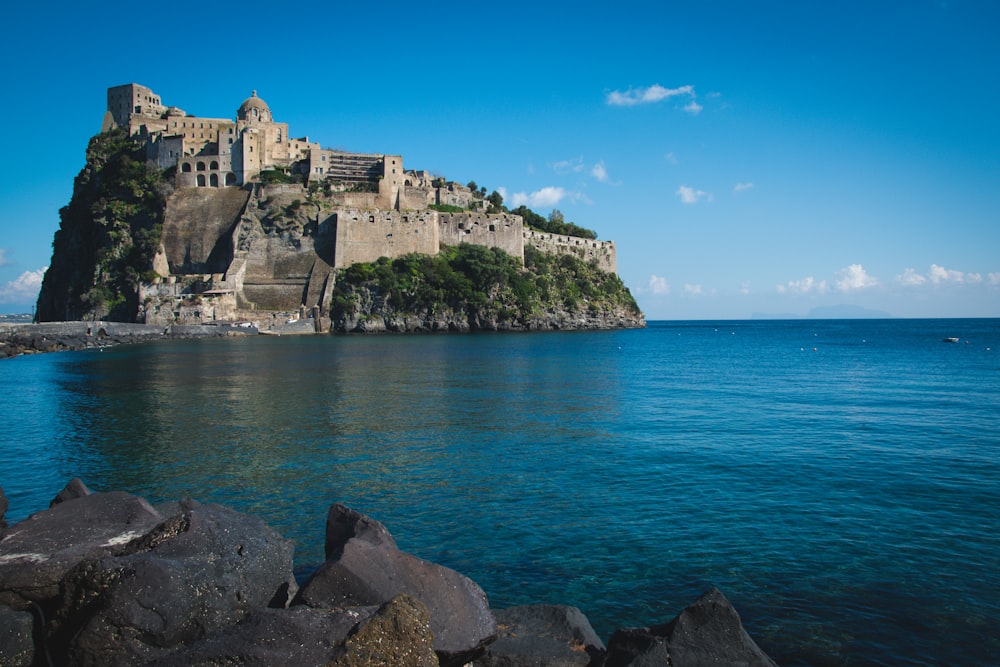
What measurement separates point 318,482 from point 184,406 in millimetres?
11201

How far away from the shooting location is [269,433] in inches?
676

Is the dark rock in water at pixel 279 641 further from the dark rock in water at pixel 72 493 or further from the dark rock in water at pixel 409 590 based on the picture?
the dark rock in water at pixel 72 493

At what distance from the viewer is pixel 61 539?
693 centimetres

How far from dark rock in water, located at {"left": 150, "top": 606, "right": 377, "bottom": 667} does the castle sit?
6557 centimetres

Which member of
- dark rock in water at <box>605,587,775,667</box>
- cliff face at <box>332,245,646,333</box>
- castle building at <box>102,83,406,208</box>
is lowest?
dark rock in water at <box>605,587,775,667</box>

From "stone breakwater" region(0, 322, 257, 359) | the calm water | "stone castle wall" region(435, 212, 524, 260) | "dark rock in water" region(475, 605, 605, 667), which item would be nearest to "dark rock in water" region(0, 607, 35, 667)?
the calm water

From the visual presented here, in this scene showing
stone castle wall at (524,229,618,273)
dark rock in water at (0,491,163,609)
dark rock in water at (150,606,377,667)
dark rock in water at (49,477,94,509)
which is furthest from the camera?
stone castle wall at (524,229,618,273)

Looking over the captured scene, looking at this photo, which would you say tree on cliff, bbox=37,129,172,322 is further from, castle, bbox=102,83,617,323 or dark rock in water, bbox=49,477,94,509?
dark rock in water, bbox=49,477,94,509

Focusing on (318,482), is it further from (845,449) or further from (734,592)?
(845,449)

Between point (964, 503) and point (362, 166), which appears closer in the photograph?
point (964, 503)

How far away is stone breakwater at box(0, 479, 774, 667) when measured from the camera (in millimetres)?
4945

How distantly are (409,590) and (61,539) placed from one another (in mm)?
3873

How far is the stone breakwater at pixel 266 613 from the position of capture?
4.95m

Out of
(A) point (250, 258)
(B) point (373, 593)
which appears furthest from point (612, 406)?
(A) point (250, 258)
